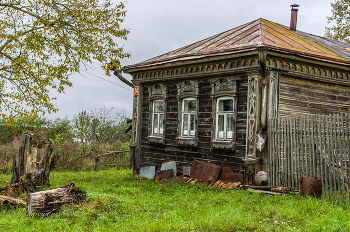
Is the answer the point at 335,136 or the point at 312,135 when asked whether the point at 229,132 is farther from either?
the point at 335,136

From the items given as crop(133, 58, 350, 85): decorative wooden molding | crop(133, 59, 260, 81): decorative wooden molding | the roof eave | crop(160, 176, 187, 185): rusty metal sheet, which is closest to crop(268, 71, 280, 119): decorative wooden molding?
crop(133, 58, 350, 85): decorative wooden molding

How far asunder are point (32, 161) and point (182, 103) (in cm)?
523

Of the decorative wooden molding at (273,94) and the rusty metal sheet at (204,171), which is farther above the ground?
the decorative wooden molding at (273,94)

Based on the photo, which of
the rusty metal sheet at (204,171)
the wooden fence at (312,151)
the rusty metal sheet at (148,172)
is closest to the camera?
the wooden fence at (312,151)

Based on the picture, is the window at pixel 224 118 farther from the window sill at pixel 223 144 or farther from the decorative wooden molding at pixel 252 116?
the decorative wooden molding at pixel 252 116

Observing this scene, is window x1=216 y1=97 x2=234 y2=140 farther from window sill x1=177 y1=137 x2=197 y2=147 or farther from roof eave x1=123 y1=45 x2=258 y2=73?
roof eave x1=123 y1=45 x2=258 y2=73

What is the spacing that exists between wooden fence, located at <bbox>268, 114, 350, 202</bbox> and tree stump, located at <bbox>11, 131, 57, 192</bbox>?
19.4 feet

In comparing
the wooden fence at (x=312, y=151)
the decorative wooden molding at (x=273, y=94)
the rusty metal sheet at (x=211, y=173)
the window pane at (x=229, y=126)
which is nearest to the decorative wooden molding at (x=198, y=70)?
the decorative wooden molding at (x=273, y=94)

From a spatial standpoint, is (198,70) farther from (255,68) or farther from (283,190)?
(283,190)

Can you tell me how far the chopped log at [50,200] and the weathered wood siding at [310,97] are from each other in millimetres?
6180

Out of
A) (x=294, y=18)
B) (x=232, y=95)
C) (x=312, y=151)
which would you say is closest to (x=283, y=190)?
(x=312, y=151)

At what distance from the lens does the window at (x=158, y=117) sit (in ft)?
40.0

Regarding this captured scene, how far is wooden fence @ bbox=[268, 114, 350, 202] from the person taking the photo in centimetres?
682

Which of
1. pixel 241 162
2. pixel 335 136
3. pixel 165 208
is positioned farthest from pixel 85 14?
pixel 335 136
